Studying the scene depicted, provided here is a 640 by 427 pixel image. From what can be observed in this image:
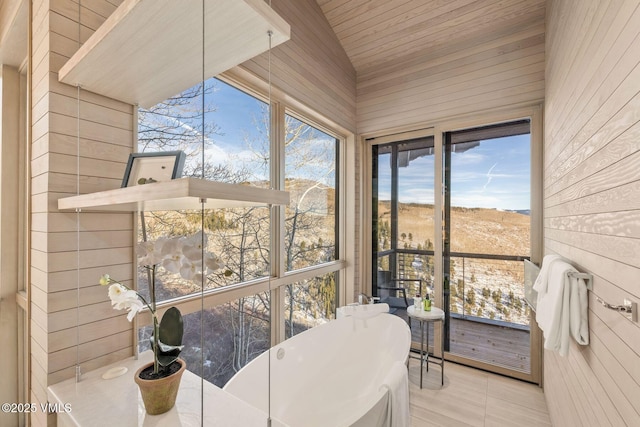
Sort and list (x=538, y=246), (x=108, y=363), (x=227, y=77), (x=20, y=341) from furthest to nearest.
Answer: (x=538, y=246), (x=227, y=77), (x=20, y=341), (x=108, y=363)

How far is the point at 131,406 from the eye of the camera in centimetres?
98

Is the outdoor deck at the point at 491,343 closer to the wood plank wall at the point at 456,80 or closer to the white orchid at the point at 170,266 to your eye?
the wood plank wall at the point at 456,80

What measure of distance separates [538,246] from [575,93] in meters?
1.39

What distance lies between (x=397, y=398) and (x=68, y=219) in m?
1.67

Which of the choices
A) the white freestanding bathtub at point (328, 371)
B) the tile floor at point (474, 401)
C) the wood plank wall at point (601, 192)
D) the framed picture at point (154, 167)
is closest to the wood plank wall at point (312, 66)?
the framed picture at point (154, 167)

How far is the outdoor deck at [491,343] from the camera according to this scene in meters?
2.55

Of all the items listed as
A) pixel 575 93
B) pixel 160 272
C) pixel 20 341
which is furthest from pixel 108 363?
pixel 575 93

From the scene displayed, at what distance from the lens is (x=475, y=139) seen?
2781 mm

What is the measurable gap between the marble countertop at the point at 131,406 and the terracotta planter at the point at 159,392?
0.02 m

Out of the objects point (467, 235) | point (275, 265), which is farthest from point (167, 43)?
point (467, 235)

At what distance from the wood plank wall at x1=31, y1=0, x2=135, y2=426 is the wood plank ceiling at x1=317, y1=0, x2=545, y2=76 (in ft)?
7.18

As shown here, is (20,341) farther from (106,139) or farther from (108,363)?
(106,139)

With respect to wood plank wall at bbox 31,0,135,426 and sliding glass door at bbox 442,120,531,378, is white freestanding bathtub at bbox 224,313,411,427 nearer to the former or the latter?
wood plank wall at bbox 31,0,135,426

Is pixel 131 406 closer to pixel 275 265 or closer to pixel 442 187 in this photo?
pixel 275 265
